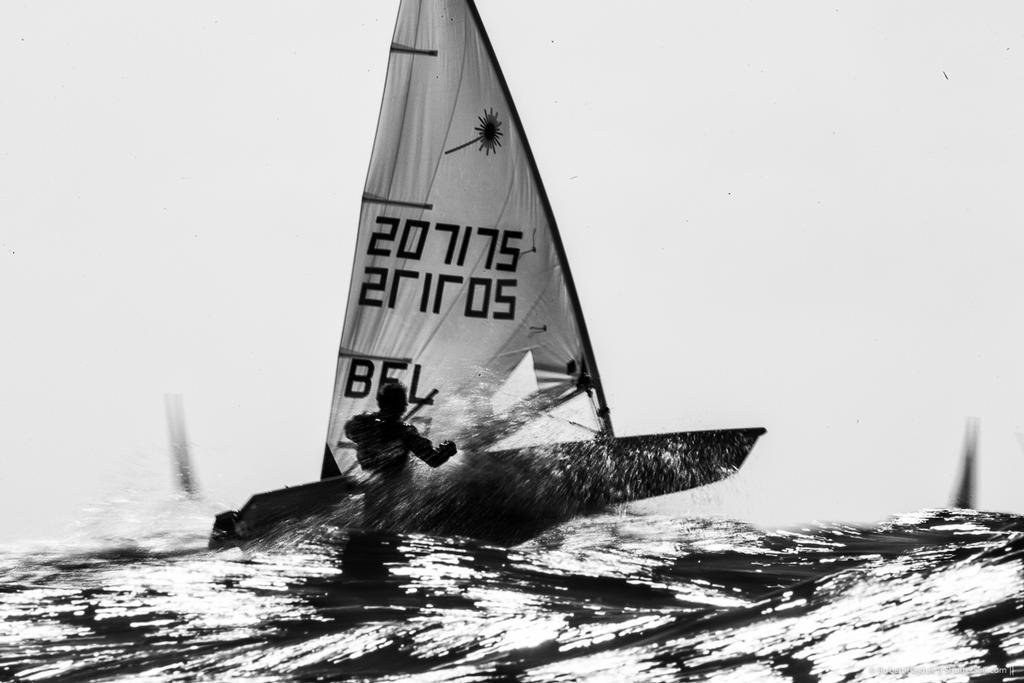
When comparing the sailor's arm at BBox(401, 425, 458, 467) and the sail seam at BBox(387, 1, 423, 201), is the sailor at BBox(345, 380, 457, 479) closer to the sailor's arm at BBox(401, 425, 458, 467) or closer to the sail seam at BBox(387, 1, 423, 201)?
the sailor's arm at BBox(401, 425, 458, 467)

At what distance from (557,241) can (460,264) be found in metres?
0.79

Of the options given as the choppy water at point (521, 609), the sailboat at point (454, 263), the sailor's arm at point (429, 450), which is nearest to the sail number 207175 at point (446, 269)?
the sailboat at point (454, 263)

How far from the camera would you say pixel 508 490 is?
10117 mm

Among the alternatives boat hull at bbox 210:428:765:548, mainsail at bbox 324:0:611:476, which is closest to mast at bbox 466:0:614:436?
mainsail at bbox 324:0:611:476

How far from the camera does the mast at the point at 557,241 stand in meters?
11.4

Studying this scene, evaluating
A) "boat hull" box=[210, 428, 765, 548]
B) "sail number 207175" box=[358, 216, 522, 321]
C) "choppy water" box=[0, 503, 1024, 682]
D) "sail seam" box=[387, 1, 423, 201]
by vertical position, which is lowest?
"choppy water" box=[0, 503, 1024, 682]

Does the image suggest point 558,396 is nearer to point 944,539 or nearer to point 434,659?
point 944,539

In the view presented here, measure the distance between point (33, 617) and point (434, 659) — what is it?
98.4 inches

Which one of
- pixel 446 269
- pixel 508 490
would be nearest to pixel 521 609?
pixel 508 490

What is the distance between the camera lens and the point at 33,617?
7566 millimetres

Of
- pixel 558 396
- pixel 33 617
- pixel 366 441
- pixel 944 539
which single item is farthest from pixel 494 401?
pixel 33 617

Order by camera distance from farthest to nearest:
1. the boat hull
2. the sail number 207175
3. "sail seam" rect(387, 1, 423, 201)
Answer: the sail number 207175
"sail seam" rect(387, 1, 423, 201)
the boat hull

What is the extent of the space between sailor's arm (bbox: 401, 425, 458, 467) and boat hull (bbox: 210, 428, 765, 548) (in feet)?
0.99

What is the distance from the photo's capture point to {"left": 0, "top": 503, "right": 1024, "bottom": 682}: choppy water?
19.6ft
